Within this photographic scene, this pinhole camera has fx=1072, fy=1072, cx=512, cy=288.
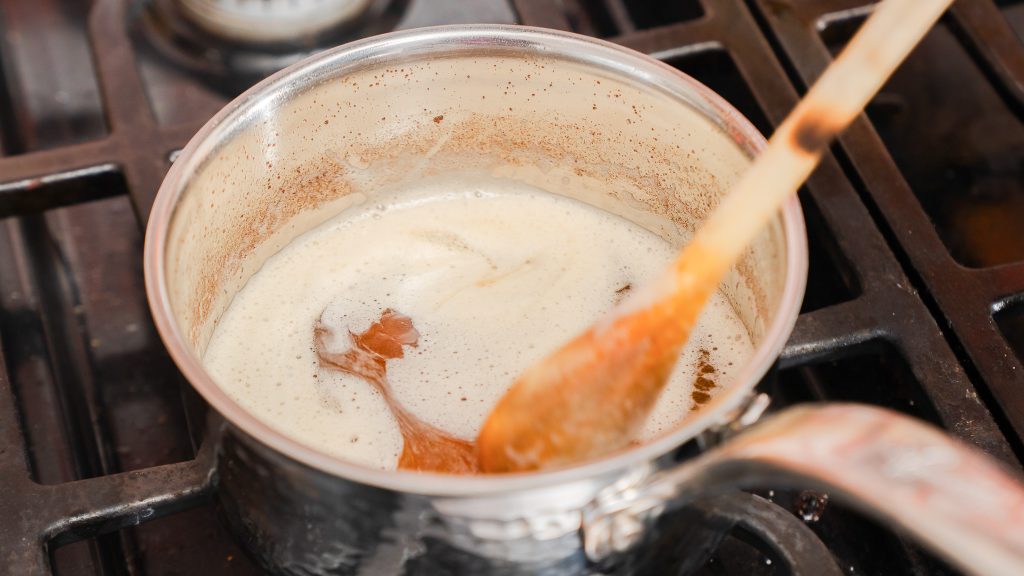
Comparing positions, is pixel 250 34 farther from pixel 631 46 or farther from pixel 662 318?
pixel 662 318

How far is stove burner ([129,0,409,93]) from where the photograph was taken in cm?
86

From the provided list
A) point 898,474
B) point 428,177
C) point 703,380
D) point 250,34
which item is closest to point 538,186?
point 428,177

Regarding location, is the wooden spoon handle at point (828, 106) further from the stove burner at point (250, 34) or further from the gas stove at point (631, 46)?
the stove burner at point (250, 34)

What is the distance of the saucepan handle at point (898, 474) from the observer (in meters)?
0.33

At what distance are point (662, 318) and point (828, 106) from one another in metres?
0.12

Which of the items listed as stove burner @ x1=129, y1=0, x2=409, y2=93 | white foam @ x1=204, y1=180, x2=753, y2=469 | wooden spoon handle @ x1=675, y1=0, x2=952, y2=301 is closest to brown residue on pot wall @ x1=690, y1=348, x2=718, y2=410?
white foam @ x1=204, y1=180, x2=753, y2=469

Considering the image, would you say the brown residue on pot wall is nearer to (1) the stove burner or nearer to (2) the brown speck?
(2) the brown speck

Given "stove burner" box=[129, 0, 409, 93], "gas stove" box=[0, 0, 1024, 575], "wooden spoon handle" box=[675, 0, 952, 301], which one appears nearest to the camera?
"wooden spoon handle" box=[675, 0, 952, 301]

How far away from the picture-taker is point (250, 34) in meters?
0.87

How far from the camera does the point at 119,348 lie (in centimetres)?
74

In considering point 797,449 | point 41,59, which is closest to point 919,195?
point 797,449

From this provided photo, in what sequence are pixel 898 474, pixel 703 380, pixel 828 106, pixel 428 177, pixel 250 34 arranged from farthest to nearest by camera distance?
pixel 250 34
pixel 428 177
pixel 703 380
pixel 828 106
pixel 898 474

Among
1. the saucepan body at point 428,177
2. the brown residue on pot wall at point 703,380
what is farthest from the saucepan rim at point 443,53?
the brown residue on pot wall at point 703,380

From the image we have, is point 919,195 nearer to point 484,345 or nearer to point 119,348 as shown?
point 484,345
